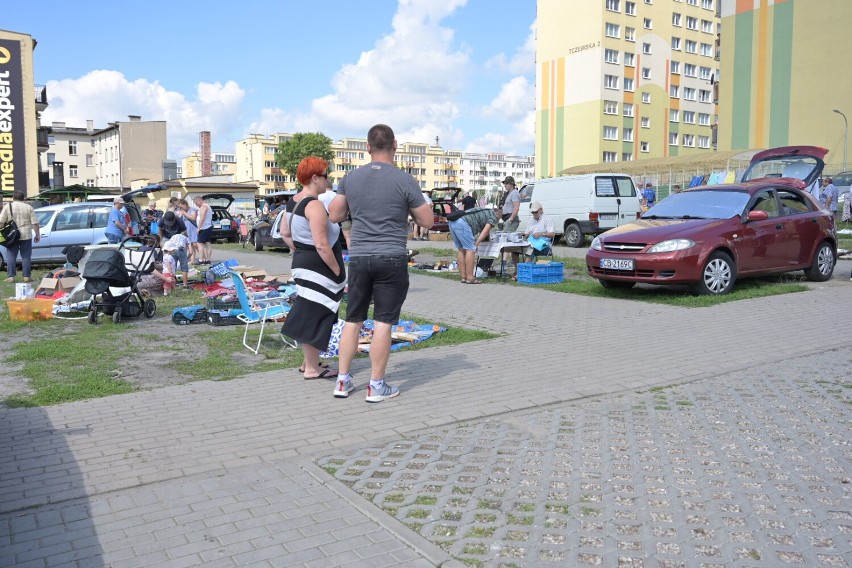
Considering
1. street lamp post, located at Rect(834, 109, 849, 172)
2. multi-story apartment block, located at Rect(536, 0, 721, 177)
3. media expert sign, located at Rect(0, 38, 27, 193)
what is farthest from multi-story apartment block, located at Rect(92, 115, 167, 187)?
street lamp post, located at Rect(834, 109, 849, 172)

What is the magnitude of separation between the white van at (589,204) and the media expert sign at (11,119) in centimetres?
4299

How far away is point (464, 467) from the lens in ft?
14.4

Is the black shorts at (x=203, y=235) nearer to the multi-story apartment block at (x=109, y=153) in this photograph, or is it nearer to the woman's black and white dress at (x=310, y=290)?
the woman's black and white dress at (x=310, y=290)

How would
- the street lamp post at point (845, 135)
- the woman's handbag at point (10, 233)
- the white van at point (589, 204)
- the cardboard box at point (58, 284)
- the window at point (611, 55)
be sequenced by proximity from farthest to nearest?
the window at point (611, 55)
the street lamp post at point (845, 135)
the white van at point (589, 204)
the woman's handbag at point (10, 233)
the cardboard box at point (58, 284)

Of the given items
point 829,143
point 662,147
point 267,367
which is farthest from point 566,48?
point 267,367

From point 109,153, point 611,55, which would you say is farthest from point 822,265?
point 109,153

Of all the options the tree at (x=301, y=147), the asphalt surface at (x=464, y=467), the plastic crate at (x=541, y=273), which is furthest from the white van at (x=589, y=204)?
the tree at (x=301, y=147)

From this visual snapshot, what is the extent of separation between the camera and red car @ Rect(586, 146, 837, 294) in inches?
425

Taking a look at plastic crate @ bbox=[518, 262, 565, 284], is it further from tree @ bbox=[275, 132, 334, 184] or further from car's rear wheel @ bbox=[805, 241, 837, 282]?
tree @ bbox=[275, 132, 334, 184]

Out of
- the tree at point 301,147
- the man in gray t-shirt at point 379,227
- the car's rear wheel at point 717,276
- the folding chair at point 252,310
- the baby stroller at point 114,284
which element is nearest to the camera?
the man in gray t-shirt at point 379,227

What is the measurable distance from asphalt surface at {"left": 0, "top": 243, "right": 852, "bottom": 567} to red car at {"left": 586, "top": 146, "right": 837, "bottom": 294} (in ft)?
11.2

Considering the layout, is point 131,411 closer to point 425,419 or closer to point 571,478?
point 425,419

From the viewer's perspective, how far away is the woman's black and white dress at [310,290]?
634cm

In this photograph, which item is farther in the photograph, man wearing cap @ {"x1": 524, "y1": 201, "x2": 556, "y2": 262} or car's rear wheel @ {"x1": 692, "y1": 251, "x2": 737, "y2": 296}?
man wearing cap @ {"x1": 524, "y1": 201, "x2": 556, "y2": 262}
